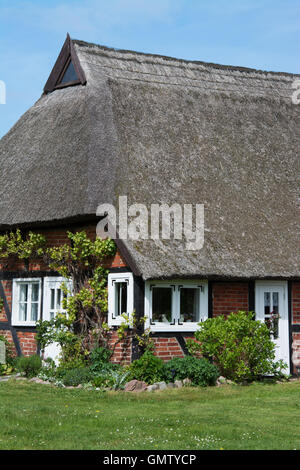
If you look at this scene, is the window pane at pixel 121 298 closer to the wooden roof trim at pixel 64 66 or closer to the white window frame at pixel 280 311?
the white window frame at pixel 280 311

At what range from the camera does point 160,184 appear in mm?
14281

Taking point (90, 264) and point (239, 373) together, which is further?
point (90, 264)

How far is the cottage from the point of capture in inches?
527

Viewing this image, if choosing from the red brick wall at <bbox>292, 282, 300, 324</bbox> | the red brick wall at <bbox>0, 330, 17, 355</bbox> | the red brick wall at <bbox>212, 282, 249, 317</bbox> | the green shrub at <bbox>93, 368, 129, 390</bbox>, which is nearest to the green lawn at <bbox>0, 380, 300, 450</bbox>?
the green shrub at <bbox>93, 368, 129, 390</bbox>

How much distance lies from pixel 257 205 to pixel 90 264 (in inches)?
158

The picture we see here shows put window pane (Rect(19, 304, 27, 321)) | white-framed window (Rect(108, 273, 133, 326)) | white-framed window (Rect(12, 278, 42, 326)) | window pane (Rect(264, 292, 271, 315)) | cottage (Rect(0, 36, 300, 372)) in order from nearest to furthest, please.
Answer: white-framed window (Rect(108, 273, 133, 326))
cottage (Rect(0, 36, 300, 372))
window pane (Rect(264, 292, 271, 315))
white-framed window (Rect(12, 278, 42, 326))
window pane (Rect(19, 304, 27, 321))

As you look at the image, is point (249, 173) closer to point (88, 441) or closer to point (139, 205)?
point (139, 205)

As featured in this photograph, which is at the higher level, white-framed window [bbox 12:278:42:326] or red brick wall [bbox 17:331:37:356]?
white-framed window [bbox 12:278:42:326]

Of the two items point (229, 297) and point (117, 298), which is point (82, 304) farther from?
point (229, 297)

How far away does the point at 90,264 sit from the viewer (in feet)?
45.8

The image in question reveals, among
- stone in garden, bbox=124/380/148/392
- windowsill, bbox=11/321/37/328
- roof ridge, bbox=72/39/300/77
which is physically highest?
roof ridge, bbox=72/39/300/77

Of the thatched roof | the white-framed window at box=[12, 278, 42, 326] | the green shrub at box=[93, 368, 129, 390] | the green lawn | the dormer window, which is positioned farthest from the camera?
the dormer window

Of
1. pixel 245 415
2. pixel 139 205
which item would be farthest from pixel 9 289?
pixel 245 415

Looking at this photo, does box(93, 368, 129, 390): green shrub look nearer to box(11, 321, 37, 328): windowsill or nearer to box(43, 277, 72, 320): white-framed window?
box(43, 277, 72, 320): white-framed window
